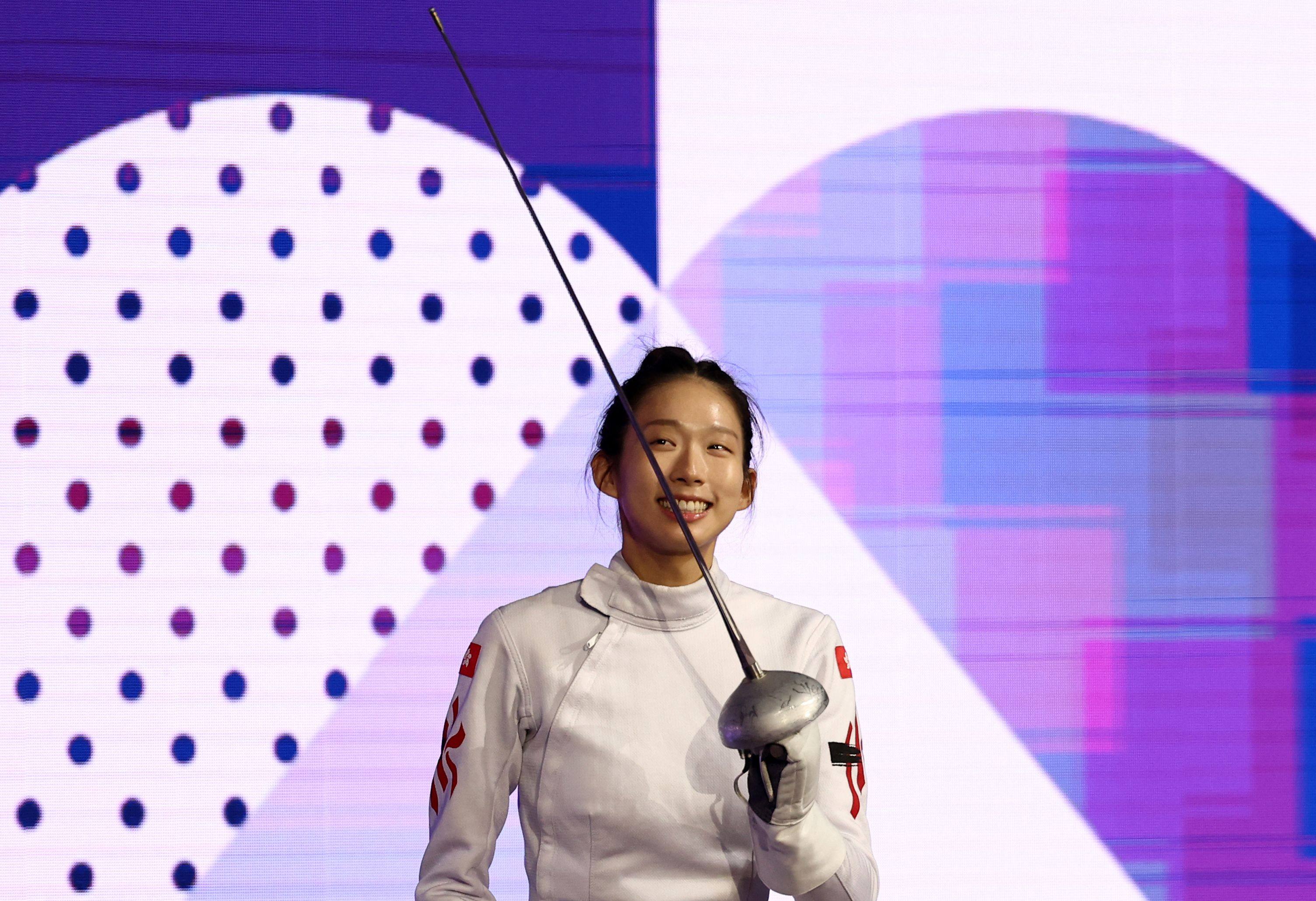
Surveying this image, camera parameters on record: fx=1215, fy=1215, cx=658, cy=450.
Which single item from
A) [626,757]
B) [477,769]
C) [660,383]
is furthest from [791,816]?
[660,383]

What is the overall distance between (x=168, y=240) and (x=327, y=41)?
0.34 metres

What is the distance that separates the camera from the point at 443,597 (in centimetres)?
159

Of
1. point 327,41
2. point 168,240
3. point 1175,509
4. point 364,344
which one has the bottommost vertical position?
point 1175,509

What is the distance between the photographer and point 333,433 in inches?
62.2

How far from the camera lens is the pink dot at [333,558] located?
1.57 m

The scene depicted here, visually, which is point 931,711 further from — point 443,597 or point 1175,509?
point 443,597

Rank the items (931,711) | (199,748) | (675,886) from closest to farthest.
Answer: (675,886), (199,748), (931,711)

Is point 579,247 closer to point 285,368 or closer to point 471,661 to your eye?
point 285,368

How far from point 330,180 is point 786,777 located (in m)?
1.06

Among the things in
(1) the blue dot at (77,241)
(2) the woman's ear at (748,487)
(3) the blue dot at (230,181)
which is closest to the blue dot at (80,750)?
(1) the blue dot at (77,241)

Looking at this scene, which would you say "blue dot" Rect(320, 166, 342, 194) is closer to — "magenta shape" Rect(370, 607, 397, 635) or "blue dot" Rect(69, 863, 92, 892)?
"magenta shape" Rect(370, 607, 397, 635)

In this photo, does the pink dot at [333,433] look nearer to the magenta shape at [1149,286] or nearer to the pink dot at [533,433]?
the pink dot at [533,433]

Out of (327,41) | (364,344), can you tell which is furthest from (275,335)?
(327,41)

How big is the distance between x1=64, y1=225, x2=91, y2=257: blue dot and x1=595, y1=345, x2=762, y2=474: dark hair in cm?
87
